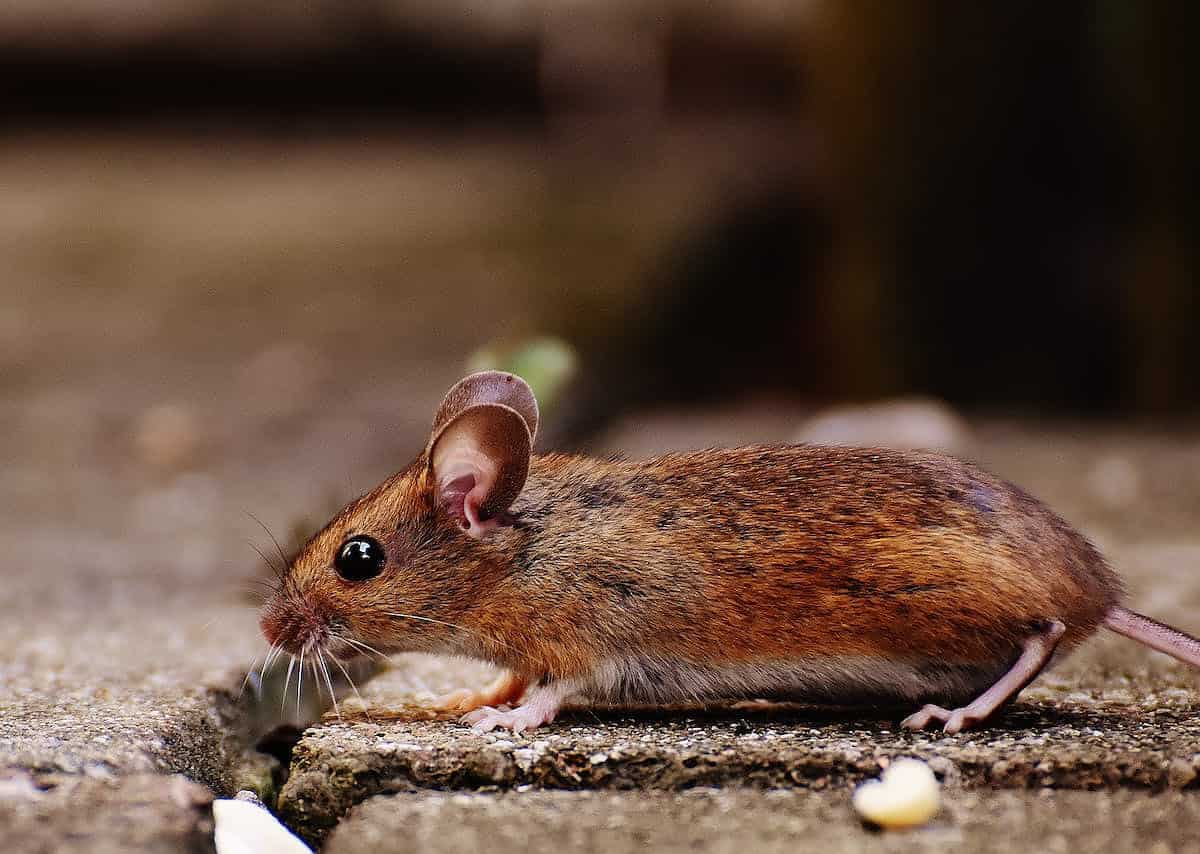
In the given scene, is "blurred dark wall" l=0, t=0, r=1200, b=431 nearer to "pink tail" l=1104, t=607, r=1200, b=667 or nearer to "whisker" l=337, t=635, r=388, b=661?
"whisker" l=337, t=635, r=388, b=661

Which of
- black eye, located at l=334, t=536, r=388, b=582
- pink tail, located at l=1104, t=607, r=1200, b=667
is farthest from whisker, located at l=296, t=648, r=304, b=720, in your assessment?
pink tail, located at l=1104, t=607, r=1200, b=667

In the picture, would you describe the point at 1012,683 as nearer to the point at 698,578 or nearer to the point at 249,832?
the point at 698,578

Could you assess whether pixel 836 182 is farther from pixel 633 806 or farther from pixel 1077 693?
pixel 633 806

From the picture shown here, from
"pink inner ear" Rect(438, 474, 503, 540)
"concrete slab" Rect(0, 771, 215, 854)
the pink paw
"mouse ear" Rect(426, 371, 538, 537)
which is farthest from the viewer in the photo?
"pink inner ear" Rect(438, 474, 503, 540)

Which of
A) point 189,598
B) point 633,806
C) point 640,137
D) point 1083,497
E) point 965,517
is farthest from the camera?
point 640,137

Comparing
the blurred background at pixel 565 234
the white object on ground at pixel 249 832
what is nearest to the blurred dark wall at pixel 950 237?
the blurred background at pixel 565 234

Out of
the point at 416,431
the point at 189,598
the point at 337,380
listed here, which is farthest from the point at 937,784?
the point at 337,380
